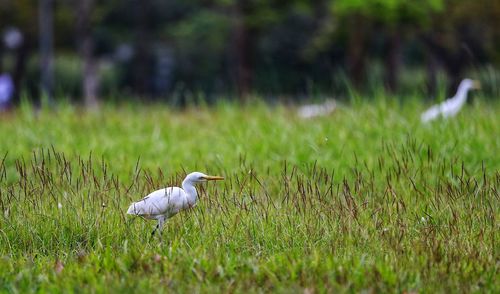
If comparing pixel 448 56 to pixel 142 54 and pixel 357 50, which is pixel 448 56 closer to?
pixel 357 50

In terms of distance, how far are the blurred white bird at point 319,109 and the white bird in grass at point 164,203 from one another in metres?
5.56

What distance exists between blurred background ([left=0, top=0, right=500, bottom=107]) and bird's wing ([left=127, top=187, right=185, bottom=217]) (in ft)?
45.2

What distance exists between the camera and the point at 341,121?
1047 centimetres

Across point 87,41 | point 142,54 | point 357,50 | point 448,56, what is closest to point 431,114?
point 357,50

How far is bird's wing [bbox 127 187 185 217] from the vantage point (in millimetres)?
5715

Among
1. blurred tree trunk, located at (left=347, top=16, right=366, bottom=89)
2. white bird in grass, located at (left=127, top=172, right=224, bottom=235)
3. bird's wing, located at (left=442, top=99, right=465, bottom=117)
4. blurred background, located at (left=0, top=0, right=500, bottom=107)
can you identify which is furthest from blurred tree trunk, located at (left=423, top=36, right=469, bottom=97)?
white bird in grass, located at (left=127, top=172, right=224, bottom=235)

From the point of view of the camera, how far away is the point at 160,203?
18.8ft

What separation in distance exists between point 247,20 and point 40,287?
19.1m

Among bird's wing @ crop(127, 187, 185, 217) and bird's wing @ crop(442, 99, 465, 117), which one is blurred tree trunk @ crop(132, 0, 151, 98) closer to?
bird's wing @ crop(442, 99, 465, 117)

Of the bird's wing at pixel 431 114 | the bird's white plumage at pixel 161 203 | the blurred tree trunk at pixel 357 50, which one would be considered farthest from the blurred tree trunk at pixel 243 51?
the bird's white plumage at pixel 161 203

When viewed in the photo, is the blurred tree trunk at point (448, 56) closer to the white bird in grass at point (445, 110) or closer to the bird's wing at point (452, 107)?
the white bird in grass at point (445, 110)

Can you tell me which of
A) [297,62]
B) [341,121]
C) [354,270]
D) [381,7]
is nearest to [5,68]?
[297,62]

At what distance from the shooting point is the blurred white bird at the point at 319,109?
1144cm

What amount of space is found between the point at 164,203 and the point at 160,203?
0.03 m
